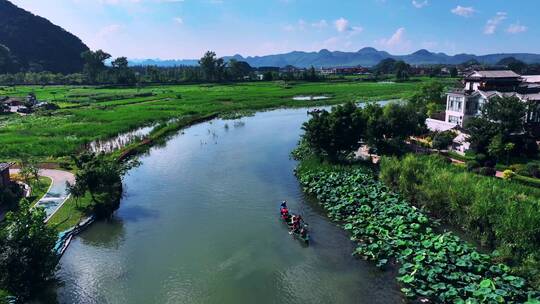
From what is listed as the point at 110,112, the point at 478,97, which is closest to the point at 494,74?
the point at 478,97

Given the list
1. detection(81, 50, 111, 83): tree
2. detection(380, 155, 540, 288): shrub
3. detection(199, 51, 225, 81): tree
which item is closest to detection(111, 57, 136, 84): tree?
detection(81, 50, 111, 83): tree

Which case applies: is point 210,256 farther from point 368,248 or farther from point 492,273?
point 492,273

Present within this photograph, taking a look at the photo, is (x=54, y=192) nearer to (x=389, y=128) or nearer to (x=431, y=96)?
(x=389, y=128)

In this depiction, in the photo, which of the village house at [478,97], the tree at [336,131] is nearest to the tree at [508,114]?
the village house at [478,97]

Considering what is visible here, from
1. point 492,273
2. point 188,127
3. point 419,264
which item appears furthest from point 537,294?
point 188,127

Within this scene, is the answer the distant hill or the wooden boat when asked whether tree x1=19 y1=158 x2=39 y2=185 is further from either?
the distant hill

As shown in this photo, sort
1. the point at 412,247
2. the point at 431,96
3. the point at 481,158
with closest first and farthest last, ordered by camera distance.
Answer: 1. the point at 412,247
2. the point at 481,158
3. the point at 431,96
